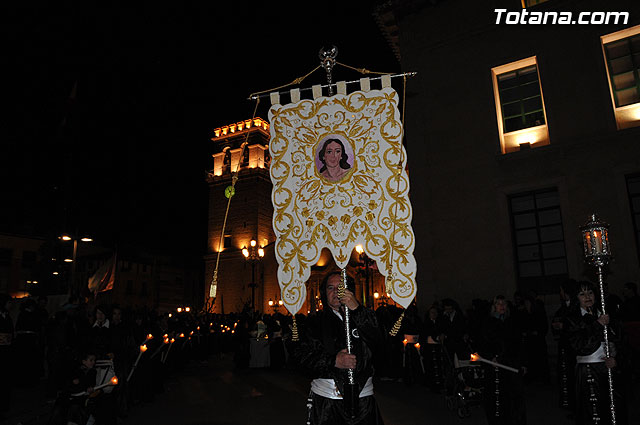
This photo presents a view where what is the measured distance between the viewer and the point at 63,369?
6.68 metres

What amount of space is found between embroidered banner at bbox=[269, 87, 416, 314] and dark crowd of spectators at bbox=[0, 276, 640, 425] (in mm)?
732

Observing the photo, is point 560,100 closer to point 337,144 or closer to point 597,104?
point 597,104

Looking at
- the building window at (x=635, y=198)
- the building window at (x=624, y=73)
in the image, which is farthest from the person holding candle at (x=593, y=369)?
the building window at (x=624, y=73)

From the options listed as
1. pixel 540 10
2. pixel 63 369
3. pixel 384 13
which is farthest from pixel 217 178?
pixel 63 369

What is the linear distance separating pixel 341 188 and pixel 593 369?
13.7 feet

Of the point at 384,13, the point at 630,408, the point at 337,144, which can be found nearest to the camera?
the point at 337,144

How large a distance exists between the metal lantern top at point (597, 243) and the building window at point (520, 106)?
8.33 meters

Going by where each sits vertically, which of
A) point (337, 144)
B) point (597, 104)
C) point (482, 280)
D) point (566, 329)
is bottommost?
point (566, 329)

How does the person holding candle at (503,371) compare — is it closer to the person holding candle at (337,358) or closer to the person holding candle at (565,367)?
the person holding candle at (565,367)

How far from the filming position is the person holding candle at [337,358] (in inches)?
168

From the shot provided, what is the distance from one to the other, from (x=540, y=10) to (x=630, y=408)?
12.0 m

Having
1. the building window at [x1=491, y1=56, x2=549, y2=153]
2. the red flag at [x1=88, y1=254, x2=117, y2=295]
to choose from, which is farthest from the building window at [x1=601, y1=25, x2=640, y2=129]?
the red flag at [x1=88, y1=254, x2=117, y2=295]

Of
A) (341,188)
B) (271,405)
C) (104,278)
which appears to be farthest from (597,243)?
A: (104,278)

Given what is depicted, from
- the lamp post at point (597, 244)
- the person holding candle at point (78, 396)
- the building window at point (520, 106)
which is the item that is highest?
the building window at point (520, 106)
